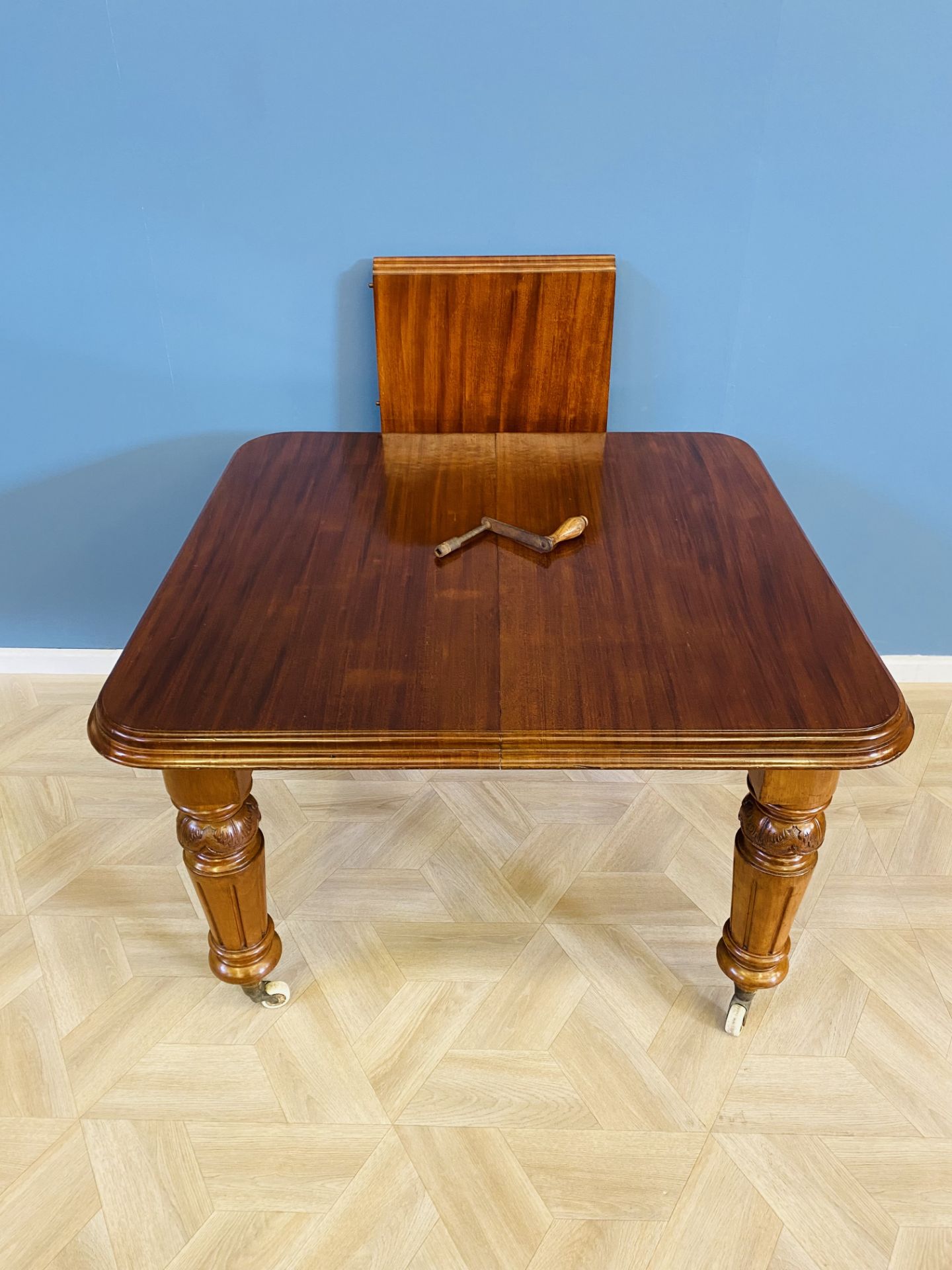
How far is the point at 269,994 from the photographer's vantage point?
4.95ft

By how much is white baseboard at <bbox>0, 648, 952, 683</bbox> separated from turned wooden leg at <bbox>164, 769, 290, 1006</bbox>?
993 mm

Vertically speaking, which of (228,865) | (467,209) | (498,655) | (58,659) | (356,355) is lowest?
(58,659)

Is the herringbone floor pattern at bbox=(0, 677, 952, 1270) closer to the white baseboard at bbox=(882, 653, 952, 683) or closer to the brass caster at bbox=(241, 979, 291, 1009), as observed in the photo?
the brass caster at bbox=(241, 979, 291, 1009)

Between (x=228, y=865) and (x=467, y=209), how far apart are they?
114 cm

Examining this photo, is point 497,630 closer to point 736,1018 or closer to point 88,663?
point 736,1018

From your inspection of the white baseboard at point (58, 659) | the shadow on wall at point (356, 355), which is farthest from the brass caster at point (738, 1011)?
the white baseboard at point (58, 659)

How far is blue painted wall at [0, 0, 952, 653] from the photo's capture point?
58.7 inches

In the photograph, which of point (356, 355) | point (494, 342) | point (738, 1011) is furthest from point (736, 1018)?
point (356, 355)

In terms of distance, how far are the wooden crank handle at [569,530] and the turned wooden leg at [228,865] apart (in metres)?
0.56

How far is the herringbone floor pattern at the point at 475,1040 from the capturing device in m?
1.26

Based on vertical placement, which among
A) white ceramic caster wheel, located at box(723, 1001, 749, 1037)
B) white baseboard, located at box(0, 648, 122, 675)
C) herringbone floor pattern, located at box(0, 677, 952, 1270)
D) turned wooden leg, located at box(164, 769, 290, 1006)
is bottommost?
herringbone floor pattern, located at box(0, 677, 952, 1270)

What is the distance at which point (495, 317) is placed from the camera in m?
1.65

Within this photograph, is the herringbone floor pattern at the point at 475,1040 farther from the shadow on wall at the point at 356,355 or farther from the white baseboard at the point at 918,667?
the shadow on wall at the point at 356,355

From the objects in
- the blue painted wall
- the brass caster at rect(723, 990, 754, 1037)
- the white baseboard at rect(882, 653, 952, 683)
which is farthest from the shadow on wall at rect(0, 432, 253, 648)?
the white baseboard at rect(882, 653, 952, 683)
